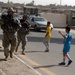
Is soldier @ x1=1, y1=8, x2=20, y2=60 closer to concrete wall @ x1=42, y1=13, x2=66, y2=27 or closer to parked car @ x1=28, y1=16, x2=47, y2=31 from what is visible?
parked car @ x1=28, y1=16, x2=47, y2=31

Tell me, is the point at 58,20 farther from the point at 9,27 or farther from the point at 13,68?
the point at 13,68

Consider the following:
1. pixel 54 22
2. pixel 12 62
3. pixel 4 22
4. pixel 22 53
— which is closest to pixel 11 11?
pixel 4 22

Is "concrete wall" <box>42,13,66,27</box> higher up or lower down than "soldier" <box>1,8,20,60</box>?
lower down

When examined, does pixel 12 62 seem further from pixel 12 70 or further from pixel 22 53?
pixel 22 53

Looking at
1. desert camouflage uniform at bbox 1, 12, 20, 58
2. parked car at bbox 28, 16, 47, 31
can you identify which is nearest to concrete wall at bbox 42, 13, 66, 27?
parked car at bbox 28, 16, 47, 31

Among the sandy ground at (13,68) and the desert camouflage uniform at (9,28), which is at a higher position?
the desert camouflage uniform at (9,28)

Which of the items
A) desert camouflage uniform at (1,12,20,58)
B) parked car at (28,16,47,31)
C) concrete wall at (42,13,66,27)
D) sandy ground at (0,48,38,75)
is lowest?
concrete wall at (42,13,66,27)

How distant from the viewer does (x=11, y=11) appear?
38.1ft

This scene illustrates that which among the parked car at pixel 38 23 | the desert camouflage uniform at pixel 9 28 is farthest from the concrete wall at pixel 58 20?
the desert camouflage uniform at pixel 9 28

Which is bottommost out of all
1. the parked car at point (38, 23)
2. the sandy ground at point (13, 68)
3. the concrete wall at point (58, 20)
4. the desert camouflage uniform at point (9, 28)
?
the concrete wall at point (58, 20)

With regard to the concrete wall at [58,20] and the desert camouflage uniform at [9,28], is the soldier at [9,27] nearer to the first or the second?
the desert camouflage uniform at [9,28]

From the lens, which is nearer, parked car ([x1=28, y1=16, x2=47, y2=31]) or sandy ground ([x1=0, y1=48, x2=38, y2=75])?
sandy ground ([x1=0, y1=48, x2=38, y2=75])

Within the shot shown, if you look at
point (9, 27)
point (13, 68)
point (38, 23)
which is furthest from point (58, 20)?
point (13, 68)

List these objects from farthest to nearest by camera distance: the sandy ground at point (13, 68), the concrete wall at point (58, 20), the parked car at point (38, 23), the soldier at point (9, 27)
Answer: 1. the concrete wall at point (58, 20)
2. the parked car at point (38, 23)
3. the soldier at point (9, 27)
4. the sandy ground at point (13, 68)
